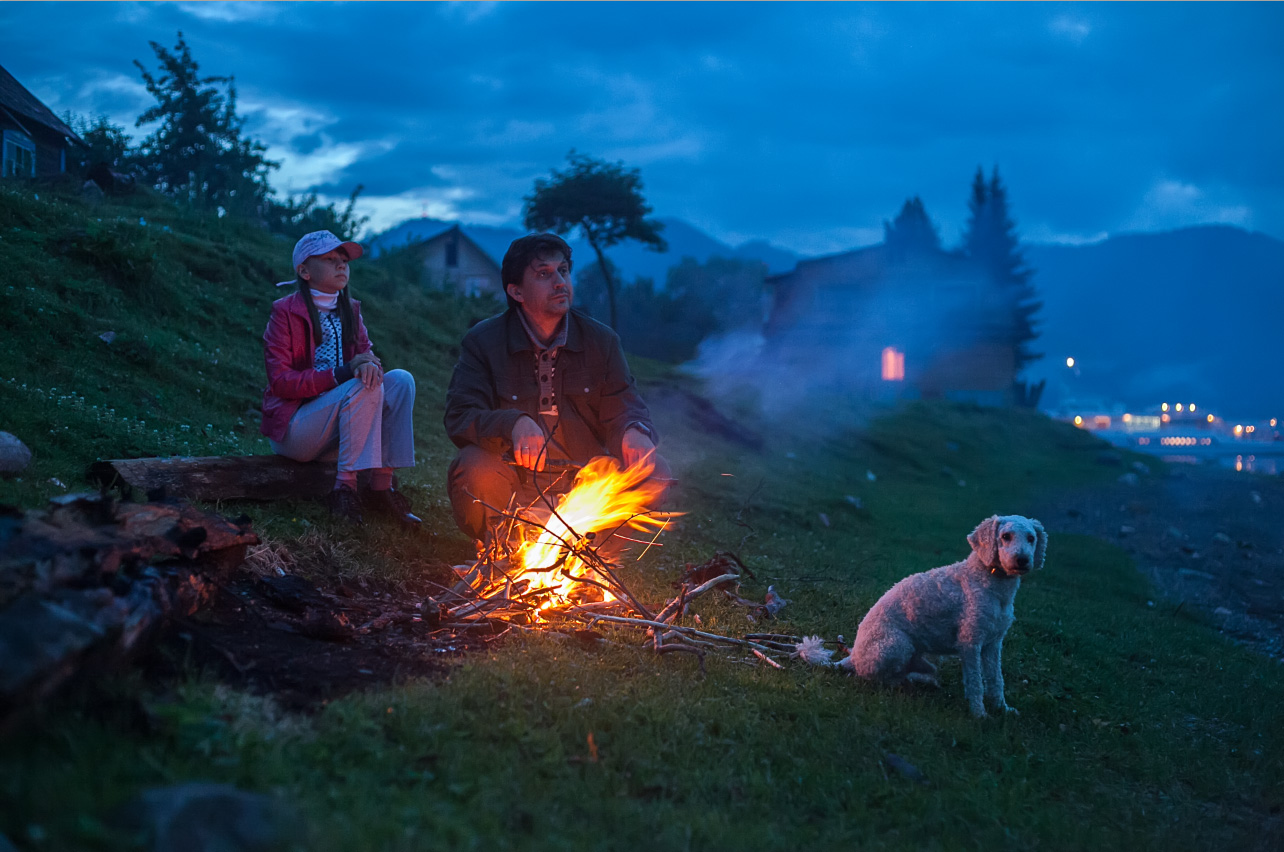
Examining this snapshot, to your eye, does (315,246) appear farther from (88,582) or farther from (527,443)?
(88,582)

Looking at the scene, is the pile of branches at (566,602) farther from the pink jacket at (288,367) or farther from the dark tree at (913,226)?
the dark tree at (913,226)

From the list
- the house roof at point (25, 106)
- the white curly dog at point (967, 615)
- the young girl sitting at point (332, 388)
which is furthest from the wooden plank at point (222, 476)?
the house roof at point (25, 106)

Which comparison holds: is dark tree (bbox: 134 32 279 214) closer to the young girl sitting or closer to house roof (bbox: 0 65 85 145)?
house roof (bbox: 0 65 85 145)

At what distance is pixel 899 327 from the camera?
45.2 meters

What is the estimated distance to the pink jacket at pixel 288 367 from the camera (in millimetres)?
6230

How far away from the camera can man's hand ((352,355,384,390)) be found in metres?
6.23

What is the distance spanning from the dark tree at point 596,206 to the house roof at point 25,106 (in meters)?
20.2

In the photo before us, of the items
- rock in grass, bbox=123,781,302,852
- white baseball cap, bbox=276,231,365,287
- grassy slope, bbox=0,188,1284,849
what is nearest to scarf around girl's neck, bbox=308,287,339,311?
white baseball cap, bbox=276,231,365,287

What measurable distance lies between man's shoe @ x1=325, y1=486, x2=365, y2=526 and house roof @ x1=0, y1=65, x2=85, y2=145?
18.6 m

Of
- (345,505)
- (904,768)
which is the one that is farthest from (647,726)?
(345,505)

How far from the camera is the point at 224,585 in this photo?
4406 mm

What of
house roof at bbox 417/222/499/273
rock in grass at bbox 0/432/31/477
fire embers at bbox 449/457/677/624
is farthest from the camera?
house roof at bbox 417/222/499/273

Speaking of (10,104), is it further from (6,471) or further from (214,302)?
(6,471)

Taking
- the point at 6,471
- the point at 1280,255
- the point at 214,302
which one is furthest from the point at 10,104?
the point at 1280,255
